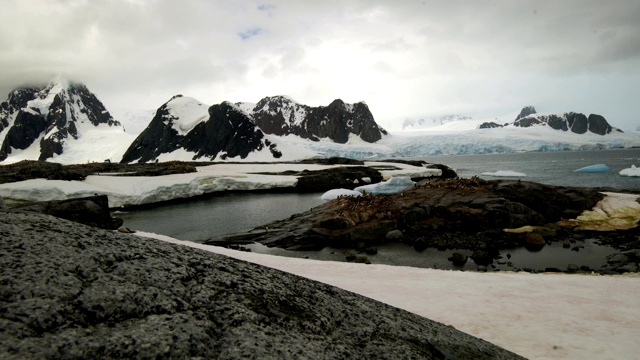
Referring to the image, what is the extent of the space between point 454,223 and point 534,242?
12.9ft

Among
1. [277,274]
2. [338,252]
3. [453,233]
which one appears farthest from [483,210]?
[277,274]

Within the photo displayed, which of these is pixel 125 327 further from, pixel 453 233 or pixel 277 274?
pixel 453 233

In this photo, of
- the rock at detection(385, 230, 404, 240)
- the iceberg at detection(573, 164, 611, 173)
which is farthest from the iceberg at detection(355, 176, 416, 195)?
the iceberg at detection(573, 164, 611, 173)

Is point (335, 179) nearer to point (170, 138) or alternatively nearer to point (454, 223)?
point (454, 223)

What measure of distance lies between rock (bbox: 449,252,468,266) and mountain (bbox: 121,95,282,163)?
268 feet

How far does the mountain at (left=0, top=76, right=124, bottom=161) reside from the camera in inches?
5866

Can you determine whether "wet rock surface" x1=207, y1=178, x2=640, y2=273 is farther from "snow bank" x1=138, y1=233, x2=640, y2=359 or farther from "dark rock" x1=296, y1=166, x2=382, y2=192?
"dark rock" x1=296, y1=166, x2=382, y2=192

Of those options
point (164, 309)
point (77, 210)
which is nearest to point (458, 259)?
point (164, 309)

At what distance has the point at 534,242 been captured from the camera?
693 inches

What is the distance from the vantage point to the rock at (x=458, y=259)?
15.3 metres

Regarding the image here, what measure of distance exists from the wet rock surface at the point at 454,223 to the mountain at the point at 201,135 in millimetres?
74246

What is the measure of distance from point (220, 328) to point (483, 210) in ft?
68.5

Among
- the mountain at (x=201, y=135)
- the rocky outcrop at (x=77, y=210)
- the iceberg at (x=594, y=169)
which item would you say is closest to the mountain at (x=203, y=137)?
the mountain at (x=201, y=135)

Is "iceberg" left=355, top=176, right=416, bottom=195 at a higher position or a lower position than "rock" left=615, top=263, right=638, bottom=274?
higher
